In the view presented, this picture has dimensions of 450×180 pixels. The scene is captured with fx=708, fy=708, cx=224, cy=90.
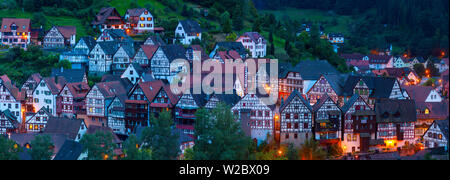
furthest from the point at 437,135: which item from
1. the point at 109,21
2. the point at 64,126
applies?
the point at 109,21

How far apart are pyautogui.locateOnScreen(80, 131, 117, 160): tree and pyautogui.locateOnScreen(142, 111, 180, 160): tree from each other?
216 centimetres

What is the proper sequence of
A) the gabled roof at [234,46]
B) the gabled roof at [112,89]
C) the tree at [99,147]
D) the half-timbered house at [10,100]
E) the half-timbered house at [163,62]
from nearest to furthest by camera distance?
the tree at [99,147] < the gabled roof at [112,89] < the half-timbered house at [10,100] < the half-timbered house at [163,62] < the gabled roof at [234,46]

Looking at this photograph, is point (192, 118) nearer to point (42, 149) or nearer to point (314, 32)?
point (42, 149)

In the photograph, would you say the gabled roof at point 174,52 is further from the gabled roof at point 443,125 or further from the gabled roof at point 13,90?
the gabled roof at point 443,125

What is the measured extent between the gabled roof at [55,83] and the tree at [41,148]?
13078 millimetres

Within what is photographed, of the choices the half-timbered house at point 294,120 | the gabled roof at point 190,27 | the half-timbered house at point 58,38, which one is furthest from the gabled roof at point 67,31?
the half-timbered house at point 294,120

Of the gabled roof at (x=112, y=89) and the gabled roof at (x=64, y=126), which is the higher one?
the gabled roof at (x=112, y=89)

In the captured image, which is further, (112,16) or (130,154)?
(112,16)

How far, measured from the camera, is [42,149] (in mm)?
40469

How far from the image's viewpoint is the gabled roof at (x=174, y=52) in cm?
5968

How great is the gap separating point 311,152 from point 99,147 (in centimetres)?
1220

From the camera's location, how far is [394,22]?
244 ft
